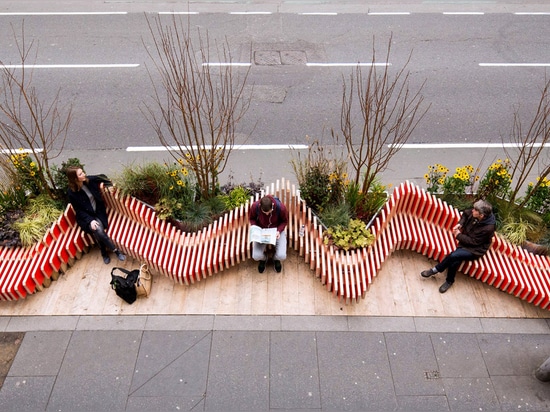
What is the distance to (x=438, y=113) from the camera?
32.6 ft

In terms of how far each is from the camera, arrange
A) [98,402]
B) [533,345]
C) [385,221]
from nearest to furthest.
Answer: [98,402]
[533,345]
[385,221]

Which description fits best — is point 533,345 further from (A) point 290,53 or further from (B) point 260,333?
(A) point 290,53

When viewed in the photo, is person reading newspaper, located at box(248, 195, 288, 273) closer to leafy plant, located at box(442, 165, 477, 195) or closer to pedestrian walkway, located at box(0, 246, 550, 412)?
pedestrian walkway, located at box(0, 246, 550, 412)

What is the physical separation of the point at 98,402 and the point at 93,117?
249 inches

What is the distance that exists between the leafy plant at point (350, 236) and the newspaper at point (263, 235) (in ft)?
2.57

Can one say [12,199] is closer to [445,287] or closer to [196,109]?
[196,109]

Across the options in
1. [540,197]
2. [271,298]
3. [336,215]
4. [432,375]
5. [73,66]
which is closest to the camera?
[432,375]

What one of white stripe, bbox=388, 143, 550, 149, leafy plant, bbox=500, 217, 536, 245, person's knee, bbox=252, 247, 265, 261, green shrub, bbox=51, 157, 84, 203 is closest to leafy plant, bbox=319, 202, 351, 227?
person's knee, bbox=252, 247, 265, 261

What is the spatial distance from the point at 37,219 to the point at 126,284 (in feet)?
5.86

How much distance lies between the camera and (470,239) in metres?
6.20

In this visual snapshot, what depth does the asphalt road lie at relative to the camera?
9680 millimetres

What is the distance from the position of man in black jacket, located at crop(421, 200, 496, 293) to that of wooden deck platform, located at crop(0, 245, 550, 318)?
0.27 m

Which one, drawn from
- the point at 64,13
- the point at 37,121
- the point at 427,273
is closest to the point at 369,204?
the point at 427,273

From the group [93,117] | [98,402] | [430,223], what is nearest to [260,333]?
[98,402]
